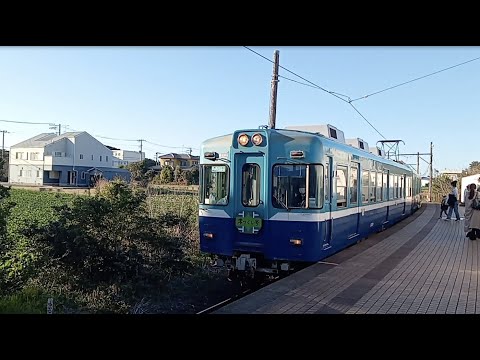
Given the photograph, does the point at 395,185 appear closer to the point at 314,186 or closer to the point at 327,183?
the point at 327,183

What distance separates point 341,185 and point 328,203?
1.03m

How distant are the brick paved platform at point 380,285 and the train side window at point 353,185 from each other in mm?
1208

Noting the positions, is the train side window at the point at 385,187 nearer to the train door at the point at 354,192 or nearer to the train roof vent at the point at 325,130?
the train door at the point at 354,192

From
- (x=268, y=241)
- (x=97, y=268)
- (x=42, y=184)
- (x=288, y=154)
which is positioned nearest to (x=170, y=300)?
(x=97, y=268)

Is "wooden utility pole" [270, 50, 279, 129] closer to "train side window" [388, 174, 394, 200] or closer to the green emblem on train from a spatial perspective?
the green emblem on train

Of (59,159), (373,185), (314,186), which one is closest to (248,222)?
(314,186)

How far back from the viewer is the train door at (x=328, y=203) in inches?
305

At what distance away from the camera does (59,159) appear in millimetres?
14648

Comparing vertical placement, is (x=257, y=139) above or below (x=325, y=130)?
below

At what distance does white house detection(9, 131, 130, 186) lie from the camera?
13.6 m

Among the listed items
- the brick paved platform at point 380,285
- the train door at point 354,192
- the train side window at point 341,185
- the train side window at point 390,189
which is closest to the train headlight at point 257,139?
the train side window at point 341,185

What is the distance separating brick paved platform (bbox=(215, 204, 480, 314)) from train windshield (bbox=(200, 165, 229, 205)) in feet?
6.31

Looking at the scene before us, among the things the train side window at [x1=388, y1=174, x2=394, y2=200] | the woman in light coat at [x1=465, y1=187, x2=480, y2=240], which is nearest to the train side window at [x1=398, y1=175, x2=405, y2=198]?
the train side window at [x1=388, y1=174, x2=394, y2=200]
